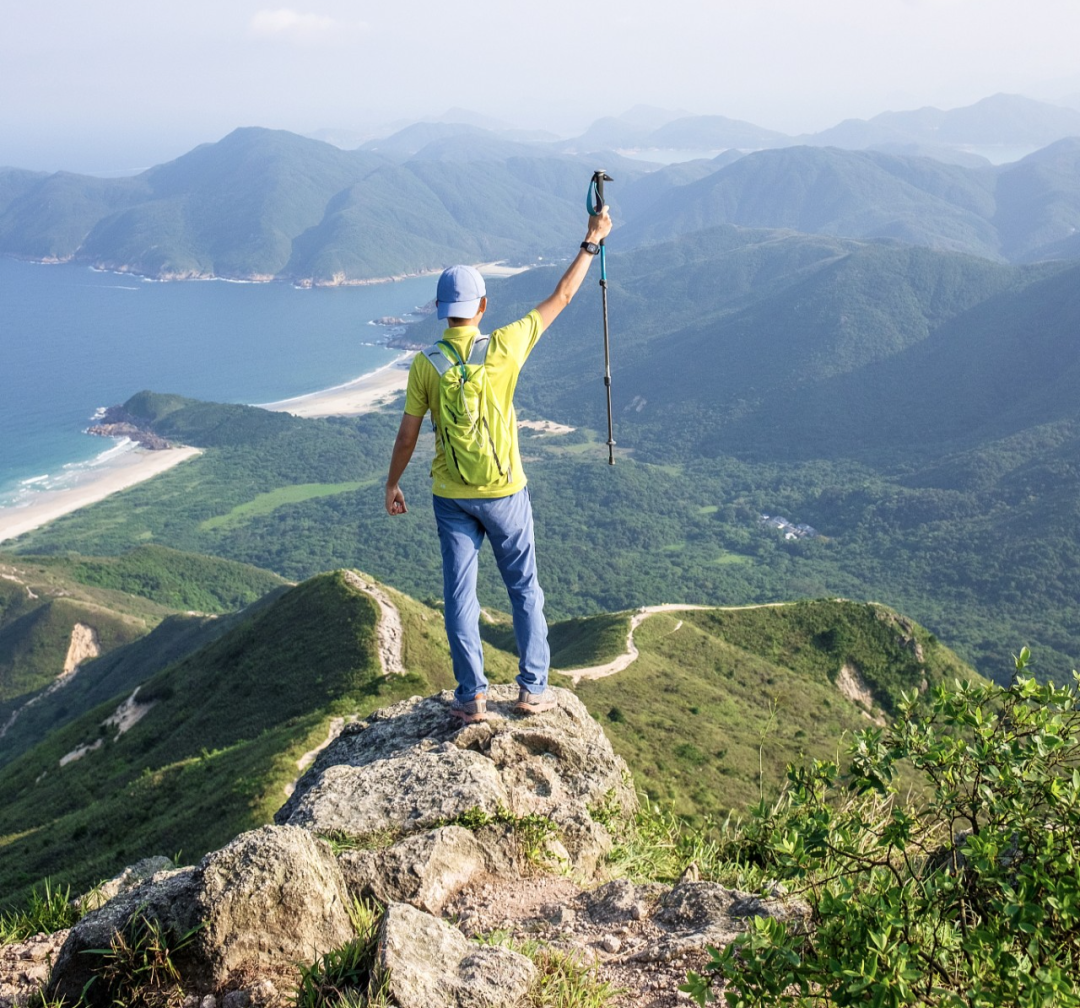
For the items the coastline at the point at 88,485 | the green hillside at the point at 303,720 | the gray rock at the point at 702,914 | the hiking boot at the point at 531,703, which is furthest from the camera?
the coastline at the point at 88,485

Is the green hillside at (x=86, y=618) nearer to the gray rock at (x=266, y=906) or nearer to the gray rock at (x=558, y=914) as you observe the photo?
the gray rock at (x=558, y=914)

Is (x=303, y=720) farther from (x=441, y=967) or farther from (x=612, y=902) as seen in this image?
(x=441, y=967)

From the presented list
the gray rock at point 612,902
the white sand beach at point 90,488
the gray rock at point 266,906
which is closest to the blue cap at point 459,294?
the gray rock at point 266,906

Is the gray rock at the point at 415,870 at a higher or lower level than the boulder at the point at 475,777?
higher

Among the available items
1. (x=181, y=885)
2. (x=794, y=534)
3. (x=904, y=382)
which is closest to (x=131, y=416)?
(x=794, y=534)

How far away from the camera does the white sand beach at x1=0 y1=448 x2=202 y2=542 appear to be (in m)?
132

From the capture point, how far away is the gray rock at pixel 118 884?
7.25m

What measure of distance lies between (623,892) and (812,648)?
50.9 metres

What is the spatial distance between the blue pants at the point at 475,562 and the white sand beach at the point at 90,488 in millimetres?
136364

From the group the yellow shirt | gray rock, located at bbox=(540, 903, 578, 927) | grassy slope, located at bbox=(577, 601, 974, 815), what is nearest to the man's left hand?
the yellow shirt

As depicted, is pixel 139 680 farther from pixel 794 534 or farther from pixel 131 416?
pixel 131 416

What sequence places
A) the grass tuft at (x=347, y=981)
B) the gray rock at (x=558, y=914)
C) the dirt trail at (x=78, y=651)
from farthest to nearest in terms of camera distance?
the dirt trail at (x=78, y=651)
the gray rock at (x=558, y=914)
the grass tuft at (x=347, y=981)

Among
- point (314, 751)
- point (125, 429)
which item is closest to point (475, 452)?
point (314, 751)

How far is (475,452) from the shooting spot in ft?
26.1
